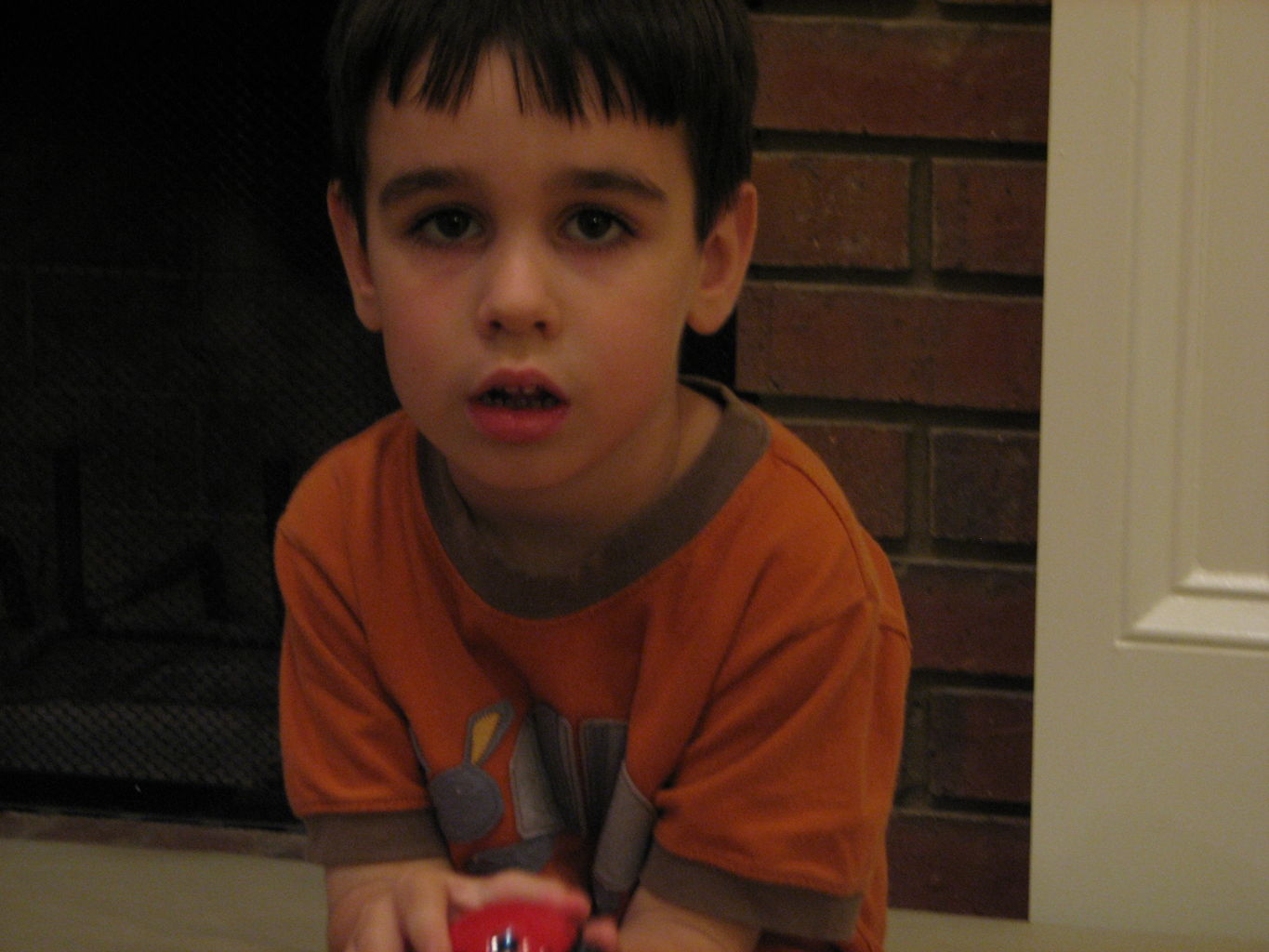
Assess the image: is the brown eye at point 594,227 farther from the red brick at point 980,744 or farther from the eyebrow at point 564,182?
the red brick at point 980,744

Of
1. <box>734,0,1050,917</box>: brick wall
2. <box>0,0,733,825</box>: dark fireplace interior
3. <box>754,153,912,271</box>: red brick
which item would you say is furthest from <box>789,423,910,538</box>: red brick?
<box>0,0,733,825</box>: dark fireplace interior

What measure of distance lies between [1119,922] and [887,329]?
429mm

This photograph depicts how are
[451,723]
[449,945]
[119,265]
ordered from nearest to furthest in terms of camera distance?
[449,945] → [451,723] → [119,265]

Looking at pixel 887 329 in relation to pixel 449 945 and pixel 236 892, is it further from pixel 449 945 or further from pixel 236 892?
pixel 236 892

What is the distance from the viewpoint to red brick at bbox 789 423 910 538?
101 cm

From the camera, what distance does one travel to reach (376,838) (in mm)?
777

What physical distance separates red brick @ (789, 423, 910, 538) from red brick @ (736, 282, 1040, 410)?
2 centimetres

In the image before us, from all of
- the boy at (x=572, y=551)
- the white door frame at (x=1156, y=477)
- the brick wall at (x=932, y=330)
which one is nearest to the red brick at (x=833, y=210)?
the brick wall at (x=932, y=330)

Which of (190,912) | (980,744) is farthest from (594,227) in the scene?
(190,912)

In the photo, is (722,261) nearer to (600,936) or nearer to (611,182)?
(611,182)

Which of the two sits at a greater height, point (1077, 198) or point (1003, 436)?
point (1077, 198)

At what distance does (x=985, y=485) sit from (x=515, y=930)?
495mm

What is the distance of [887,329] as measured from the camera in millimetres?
995

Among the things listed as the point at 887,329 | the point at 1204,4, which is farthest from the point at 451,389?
the point at 1204,4
